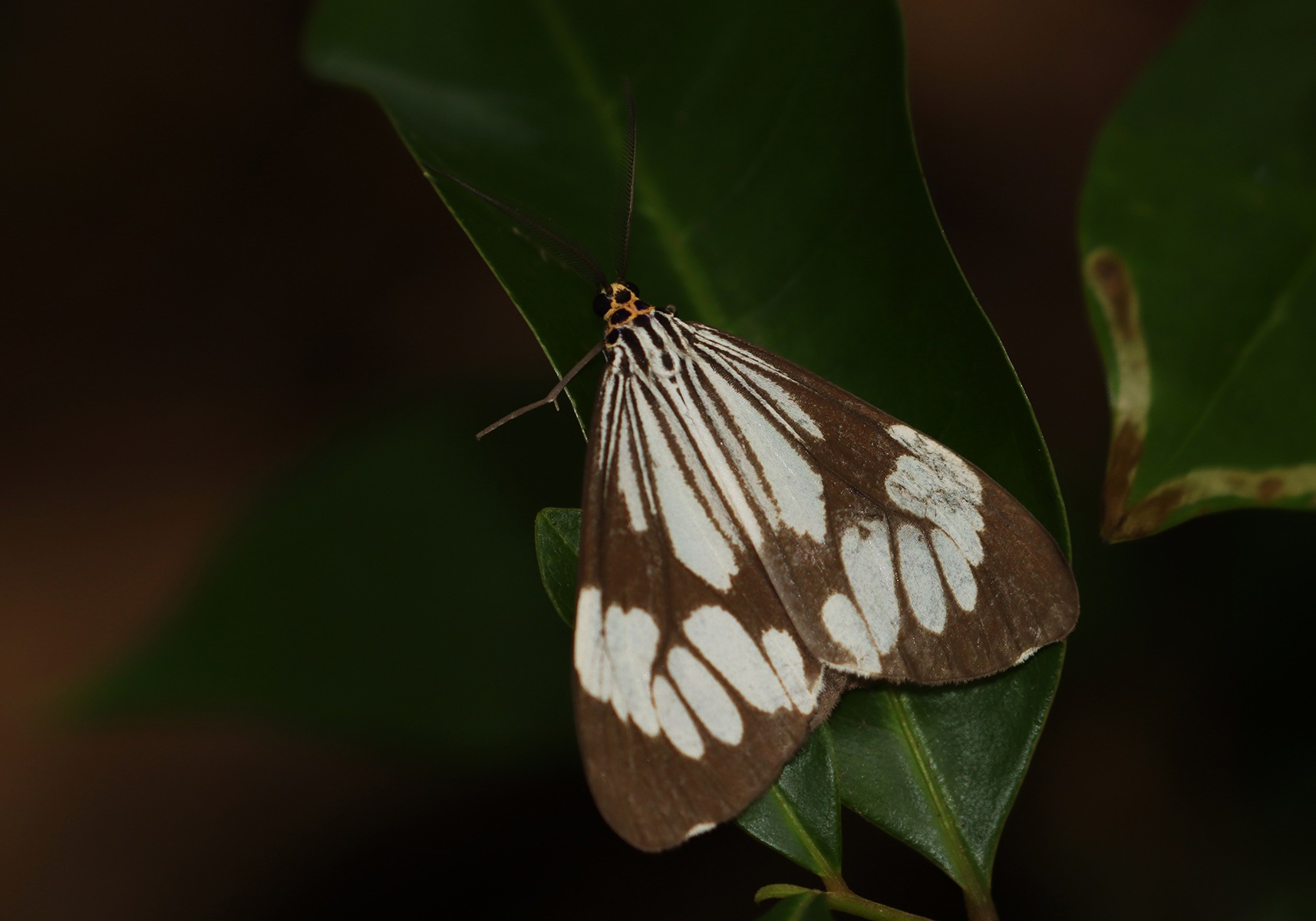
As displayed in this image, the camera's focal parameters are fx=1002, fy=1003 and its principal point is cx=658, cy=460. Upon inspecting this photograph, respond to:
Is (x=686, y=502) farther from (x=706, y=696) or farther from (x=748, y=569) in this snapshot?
(x=706, y=696)

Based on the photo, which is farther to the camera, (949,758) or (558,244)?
(558,244)

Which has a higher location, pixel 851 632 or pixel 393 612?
pixel 393 612

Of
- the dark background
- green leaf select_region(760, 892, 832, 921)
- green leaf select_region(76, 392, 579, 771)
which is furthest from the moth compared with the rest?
the dark background

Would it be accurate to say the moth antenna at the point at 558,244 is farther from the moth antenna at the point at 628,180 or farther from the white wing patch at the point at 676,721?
the white wing patch at the point at 676,721

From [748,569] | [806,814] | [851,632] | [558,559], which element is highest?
[558,559]

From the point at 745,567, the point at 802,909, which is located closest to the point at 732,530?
the point at 745,567

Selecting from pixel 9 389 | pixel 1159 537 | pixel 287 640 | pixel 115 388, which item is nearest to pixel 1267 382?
pixel 1159 537

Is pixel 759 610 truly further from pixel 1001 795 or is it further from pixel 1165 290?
pixel 1165 290

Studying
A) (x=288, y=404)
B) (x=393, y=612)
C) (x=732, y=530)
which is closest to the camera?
(x=732, y=530)
